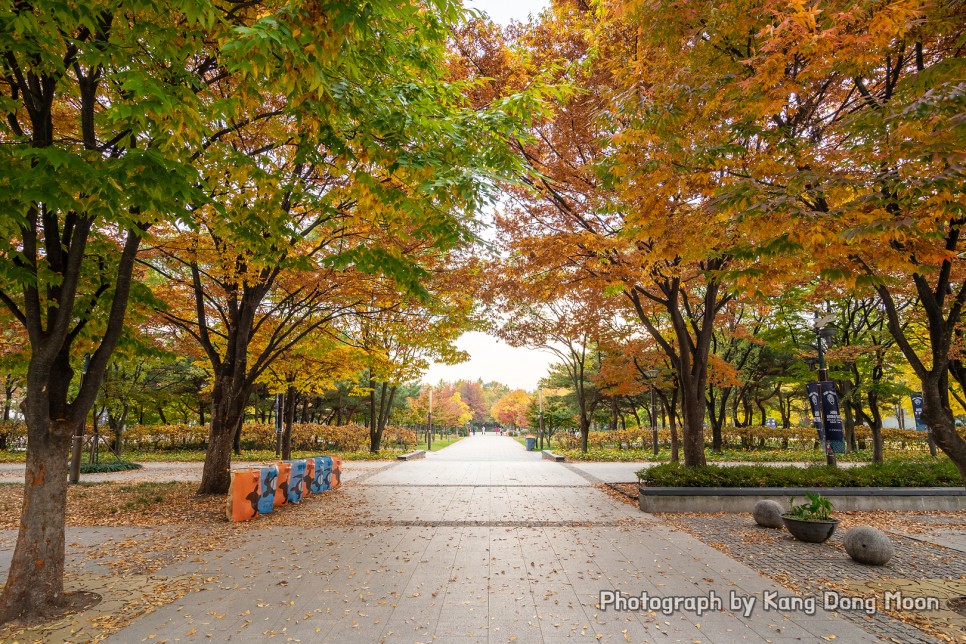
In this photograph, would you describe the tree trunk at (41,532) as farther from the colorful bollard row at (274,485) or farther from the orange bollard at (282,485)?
the orange bollard at (282,485)

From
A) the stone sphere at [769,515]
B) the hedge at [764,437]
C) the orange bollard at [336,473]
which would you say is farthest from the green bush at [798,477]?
the hedge at [764,437]

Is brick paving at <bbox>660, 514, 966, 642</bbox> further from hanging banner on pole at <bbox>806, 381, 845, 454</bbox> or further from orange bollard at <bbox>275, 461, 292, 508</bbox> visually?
orange bollard at <bbox>275, 461, 292, 508</bbox>

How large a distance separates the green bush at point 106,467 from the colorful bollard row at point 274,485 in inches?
360

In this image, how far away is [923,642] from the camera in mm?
3762

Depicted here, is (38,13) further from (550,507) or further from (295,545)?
(550,507)

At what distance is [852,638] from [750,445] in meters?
24.5

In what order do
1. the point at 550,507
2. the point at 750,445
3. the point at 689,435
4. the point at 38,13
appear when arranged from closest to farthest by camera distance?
the point at 38,13 → the point at 550,507 → the point at 689,435 → the point at 750,445

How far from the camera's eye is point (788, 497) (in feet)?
30.1

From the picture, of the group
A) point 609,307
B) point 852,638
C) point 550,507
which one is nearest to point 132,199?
point 852,638

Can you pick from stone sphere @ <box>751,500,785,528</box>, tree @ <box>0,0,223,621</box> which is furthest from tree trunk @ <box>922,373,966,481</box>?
tree @ <box>0,0,223,621</box>

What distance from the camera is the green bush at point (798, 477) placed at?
9352 millimetres

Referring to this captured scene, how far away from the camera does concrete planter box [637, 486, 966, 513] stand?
29.8 ft

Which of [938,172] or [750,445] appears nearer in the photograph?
[938,172]

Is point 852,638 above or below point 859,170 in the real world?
below
